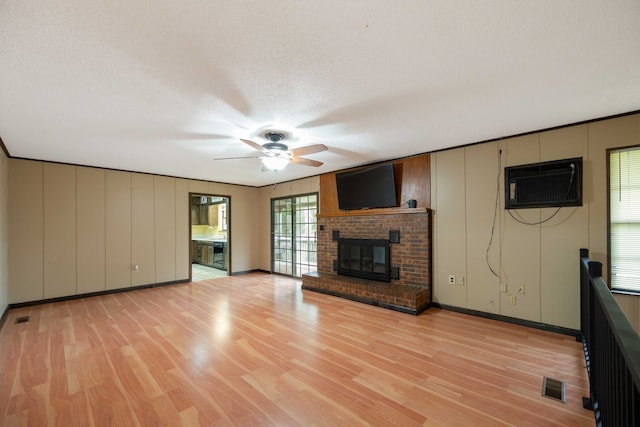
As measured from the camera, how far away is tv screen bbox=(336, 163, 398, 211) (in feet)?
15.4

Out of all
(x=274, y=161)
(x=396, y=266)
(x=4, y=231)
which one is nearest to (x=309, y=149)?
(x=274, y=161)

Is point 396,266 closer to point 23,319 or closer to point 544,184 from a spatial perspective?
point 544,184

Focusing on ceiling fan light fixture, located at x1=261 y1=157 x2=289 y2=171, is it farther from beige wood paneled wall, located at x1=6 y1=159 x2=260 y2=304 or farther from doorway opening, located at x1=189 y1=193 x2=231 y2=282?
doorway opening, located at x1=189 y1=193 x2=231 y2=282

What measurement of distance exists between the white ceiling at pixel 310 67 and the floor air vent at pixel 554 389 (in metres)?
2.47

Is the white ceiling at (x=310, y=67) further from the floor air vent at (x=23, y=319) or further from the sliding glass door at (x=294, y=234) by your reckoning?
the sliding glass door at (x=294, y=234)

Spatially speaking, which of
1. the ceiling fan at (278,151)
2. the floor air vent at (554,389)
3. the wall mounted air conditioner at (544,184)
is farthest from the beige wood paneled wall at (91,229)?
the floor air vent at (554,389)

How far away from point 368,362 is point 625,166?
11.3ft

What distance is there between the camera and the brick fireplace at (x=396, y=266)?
416 centimetres

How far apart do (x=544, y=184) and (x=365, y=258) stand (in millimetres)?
2869

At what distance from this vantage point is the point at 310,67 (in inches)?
76.2

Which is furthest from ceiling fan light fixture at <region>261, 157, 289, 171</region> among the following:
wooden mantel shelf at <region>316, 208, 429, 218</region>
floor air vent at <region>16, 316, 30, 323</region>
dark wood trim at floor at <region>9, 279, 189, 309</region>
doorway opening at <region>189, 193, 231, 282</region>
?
doorway opening at <region>189, 193, 231, 282</region>

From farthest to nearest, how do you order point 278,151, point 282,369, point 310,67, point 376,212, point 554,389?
point 376,212 → point 278,151 → point 282,369 → point 554,389 → point 310,67

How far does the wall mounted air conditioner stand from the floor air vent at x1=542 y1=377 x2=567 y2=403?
198 centimetres

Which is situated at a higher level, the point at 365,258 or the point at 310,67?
the point at 310,67
